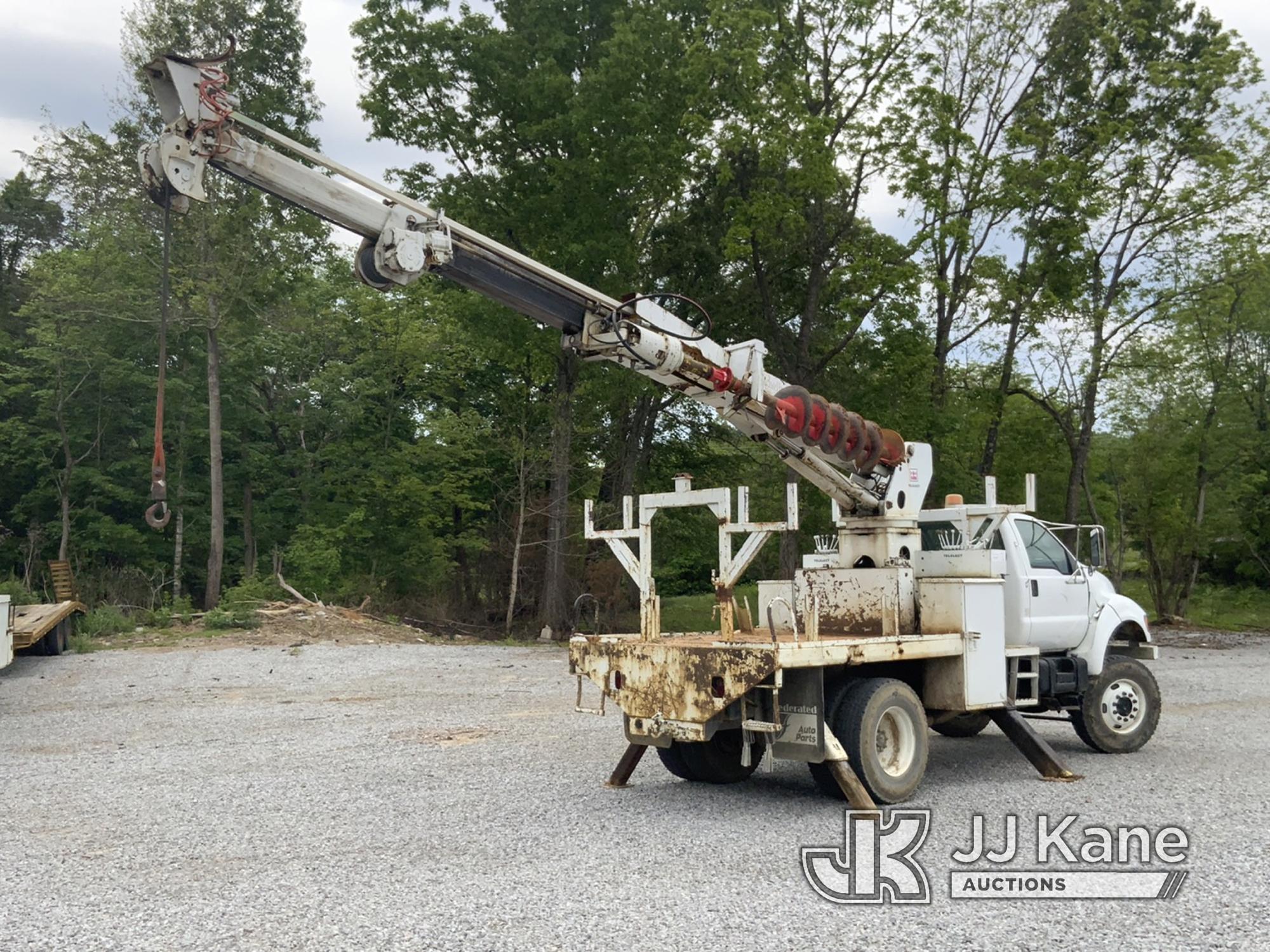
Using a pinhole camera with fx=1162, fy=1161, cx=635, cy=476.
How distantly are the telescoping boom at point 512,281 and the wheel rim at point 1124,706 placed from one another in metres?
2.95

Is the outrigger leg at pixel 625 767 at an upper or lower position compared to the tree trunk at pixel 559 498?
lower

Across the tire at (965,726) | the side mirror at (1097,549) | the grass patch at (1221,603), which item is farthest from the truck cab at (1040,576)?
the grass patch at (1221,603)

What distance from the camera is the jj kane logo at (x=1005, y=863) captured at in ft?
19.8

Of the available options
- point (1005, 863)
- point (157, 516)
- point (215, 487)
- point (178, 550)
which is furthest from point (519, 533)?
point (1005, 863)

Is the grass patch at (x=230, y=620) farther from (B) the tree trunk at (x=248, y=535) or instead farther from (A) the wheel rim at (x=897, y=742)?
(A) the wheel rim at (x=897, y=742)

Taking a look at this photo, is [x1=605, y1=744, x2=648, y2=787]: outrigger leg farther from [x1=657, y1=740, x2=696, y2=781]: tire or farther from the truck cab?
the truck cab

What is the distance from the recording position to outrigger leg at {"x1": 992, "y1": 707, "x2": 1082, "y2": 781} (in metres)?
9.17

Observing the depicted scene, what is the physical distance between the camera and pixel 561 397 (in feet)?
81.6

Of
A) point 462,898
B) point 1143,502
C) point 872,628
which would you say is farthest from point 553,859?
point 1143,502

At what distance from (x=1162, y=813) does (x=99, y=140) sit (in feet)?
100

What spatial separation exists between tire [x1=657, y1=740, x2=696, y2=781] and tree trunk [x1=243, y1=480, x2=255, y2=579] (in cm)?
2396

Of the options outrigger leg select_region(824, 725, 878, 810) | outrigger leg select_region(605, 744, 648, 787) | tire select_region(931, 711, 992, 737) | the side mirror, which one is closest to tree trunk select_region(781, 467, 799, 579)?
tire select_region(931, 711, 992, 737)

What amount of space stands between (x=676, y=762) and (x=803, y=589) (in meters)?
1.79

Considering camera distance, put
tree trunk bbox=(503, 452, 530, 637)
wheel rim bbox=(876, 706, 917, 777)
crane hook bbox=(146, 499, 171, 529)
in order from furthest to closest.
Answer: tree trunk bbox=(503, 452, 530, 637) < wheel rim bbox=(876, 706, 917, 777) < crane hook bbox=(146, 499, 171, 529)
